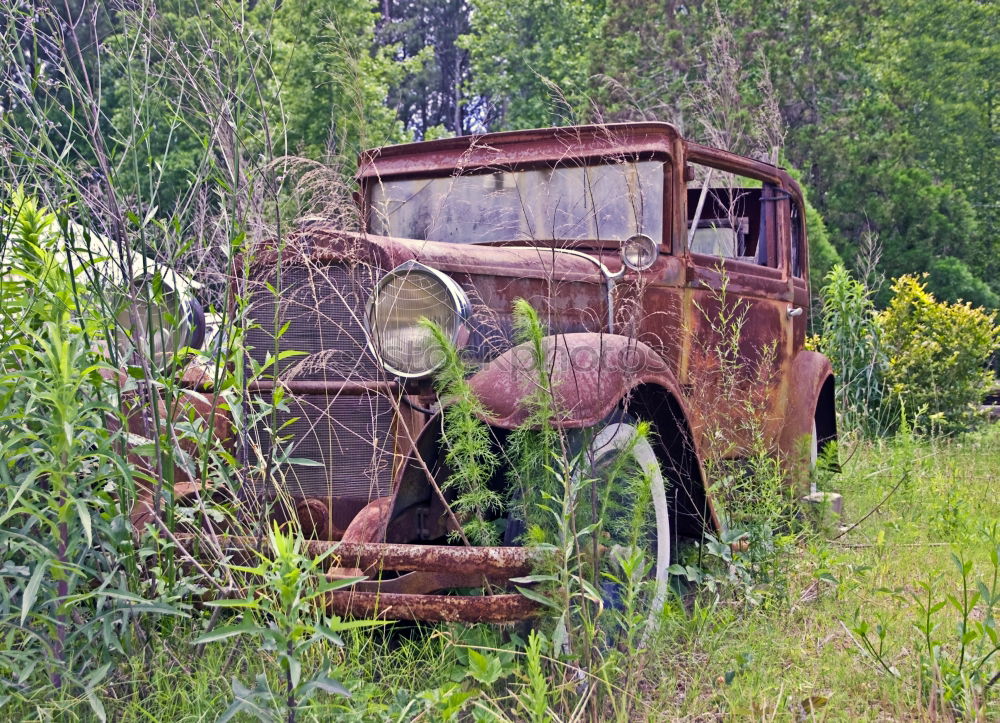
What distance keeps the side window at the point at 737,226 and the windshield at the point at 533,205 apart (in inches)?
12.4

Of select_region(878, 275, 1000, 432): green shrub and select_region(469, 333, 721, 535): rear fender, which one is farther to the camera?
select_region(878, 275, 1000, 432): green shrub

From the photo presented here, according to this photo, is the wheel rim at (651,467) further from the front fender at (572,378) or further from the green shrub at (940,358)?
the green shrub at (940,358)

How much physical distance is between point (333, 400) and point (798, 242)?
3.30 m

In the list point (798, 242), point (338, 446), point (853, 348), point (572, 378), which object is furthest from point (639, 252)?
point (853, 348)

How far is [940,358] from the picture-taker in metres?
8.30

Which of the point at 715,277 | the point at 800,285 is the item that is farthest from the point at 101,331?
the point at 800,285

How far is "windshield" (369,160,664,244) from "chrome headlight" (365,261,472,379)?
0.86 m

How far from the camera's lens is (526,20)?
23.4 m

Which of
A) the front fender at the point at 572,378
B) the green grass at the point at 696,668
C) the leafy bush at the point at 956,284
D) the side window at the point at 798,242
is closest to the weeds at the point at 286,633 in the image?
the green grass at the point at 696,668

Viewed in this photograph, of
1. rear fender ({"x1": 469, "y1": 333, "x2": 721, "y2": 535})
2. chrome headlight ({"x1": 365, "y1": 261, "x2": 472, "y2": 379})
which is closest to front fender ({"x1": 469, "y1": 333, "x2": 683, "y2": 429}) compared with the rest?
rear fender ({"x1": 469, "y1": 333, "x2": 721, "y2": 535})

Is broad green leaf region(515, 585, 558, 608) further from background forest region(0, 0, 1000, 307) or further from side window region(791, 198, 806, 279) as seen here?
background forest region(0, 0, 1000, 307)

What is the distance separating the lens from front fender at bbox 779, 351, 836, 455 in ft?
16.2

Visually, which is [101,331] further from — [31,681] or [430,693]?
[430,693]

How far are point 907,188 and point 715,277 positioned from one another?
14.6 meters
